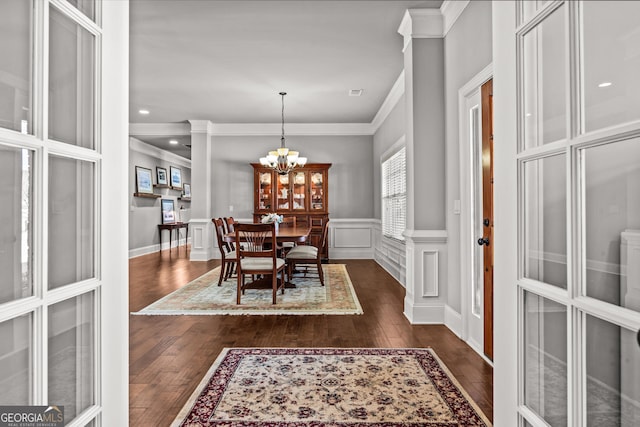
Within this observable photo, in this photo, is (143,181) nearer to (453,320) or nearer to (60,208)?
(453,320)

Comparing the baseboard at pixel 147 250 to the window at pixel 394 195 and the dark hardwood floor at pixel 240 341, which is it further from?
→ the window at pixel 394 195

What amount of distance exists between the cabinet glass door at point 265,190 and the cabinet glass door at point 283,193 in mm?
163

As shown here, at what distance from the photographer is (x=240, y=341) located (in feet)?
9.77

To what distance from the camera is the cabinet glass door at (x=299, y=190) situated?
771 centimetres

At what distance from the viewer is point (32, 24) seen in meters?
0.84

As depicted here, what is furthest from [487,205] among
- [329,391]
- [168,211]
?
[168,211]

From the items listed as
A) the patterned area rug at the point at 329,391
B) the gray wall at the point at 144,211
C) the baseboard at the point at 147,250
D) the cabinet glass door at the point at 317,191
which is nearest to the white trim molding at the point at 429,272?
the patterned area rug at the point at 329,391

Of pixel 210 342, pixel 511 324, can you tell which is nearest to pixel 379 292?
pixel 210 342

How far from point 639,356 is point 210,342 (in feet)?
9.04

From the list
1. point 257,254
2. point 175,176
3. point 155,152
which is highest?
point 155,152

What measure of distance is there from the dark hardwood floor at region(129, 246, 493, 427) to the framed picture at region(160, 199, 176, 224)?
5892mm

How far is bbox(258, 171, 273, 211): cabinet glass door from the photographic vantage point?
770 cm

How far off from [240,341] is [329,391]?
110 centimetres

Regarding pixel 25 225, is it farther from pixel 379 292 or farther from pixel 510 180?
pixel 379 292
